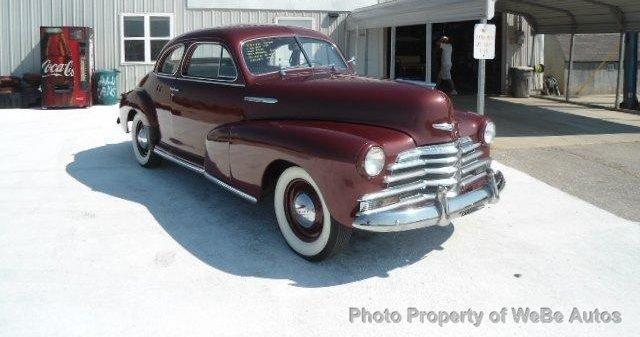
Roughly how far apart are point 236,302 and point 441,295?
1.35 metres

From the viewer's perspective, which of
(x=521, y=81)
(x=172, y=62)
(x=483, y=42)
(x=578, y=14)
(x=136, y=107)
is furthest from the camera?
(x=521, y=81)

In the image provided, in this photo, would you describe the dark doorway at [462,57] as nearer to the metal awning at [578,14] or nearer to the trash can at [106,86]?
the metal awning at [578,14]

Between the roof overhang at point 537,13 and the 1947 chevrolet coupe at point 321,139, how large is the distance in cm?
593

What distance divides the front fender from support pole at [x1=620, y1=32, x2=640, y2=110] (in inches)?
470

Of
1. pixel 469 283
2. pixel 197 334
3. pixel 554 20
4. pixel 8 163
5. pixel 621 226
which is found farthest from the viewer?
pixel 554 20

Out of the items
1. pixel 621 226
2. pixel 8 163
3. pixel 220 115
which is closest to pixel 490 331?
pixel 621 226

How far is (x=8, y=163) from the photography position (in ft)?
24.9

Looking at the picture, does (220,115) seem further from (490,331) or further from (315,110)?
(490,331)

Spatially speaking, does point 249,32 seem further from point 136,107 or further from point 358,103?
point 136,107

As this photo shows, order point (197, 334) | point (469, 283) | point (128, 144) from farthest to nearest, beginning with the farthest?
1. point (128, 144)
2. point (469, 283)
3. point (197, 334)

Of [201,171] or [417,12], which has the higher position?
[417,12]

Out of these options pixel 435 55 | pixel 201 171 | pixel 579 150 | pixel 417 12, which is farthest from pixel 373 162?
pixel 435 55

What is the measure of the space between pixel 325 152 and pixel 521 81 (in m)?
13.7

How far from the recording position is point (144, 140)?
23.6 feet
